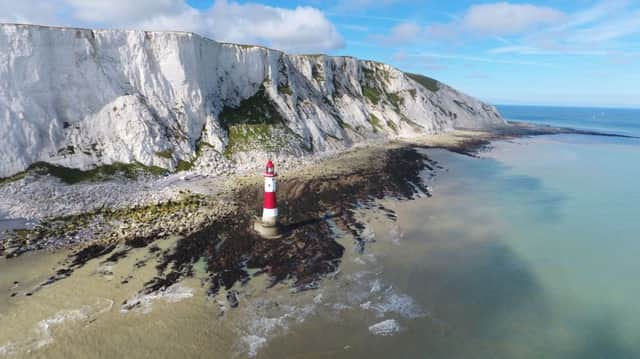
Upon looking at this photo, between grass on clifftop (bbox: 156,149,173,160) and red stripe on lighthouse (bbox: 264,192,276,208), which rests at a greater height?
grass on clifftop (bbox: 156,149,173,160)

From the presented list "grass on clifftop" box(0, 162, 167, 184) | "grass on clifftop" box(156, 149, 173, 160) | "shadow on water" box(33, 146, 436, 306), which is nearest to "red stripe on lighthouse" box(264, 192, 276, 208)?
"shadow on water" box(33, 146, 436, 306)

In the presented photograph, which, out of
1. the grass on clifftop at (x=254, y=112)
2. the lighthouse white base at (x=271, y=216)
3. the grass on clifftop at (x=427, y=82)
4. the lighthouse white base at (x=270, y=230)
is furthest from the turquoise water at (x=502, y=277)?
the grass on clifftop at (x=427, y=82)

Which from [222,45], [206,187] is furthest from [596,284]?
[222,45]

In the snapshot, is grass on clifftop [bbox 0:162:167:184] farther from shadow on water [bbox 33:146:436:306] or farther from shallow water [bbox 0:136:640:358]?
shallow water [bbox 0:136:640:358]

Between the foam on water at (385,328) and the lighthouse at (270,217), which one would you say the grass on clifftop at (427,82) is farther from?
the foam on water at (385,328)

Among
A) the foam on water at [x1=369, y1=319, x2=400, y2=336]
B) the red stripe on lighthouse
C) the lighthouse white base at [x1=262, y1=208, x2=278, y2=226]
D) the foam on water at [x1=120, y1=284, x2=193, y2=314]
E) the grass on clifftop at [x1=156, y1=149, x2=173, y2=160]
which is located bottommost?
the foam on water at [x1=369, y1=319, x2=400, y2=336]

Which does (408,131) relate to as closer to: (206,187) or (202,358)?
(206,187)
